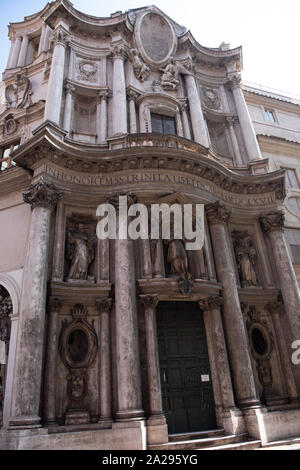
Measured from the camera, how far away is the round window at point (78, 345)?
9834 mm

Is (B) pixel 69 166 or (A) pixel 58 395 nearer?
(A) pixel 58 395

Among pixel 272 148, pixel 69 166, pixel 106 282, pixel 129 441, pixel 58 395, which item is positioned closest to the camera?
pixel 129 441

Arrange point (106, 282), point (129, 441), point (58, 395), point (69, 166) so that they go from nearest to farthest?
1. point (129, 441)
2. point (58, 395)
3. point (106, 282)
4. point (69, 166)

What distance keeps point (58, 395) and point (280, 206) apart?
1229 centimetres

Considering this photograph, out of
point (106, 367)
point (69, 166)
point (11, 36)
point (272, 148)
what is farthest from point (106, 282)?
point (11, 36)

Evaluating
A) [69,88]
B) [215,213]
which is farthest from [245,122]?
[69,88]

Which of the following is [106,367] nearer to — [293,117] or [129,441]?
[129,441]

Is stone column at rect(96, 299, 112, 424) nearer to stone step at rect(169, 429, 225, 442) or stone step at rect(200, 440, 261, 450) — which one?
stone step at rect(169, 429, 225, 442)

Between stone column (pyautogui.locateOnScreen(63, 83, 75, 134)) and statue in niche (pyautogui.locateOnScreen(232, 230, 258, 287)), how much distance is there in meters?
8.08

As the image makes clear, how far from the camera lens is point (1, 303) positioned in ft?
35.4

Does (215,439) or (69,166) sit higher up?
(69,166)

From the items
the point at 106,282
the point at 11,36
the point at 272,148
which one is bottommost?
the point at 106,282

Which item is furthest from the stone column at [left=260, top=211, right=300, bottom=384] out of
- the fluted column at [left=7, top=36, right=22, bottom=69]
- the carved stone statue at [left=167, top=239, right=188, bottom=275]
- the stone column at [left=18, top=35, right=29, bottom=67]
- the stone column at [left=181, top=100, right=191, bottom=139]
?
the fluted column at [left=7, top=36, right=22, bottom=69]

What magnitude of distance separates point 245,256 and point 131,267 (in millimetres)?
5196
